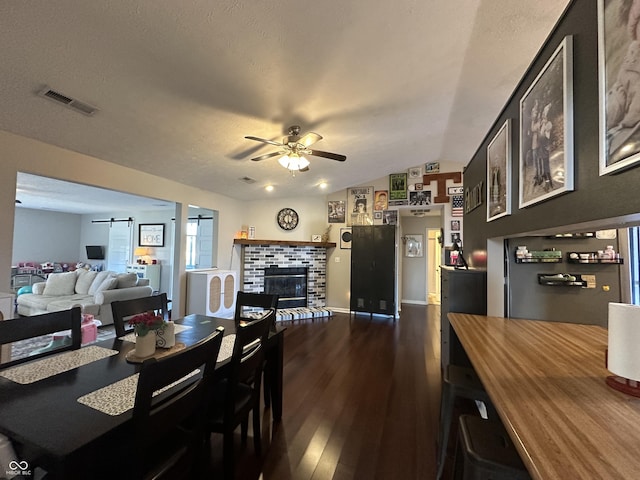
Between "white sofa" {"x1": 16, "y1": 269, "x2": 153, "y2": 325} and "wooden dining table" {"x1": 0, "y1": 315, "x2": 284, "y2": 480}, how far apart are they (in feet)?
12.4

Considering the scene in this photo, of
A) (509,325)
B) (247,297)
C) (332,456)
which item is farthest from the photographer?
(247,297)

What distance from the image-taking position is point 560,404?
0.91 meters

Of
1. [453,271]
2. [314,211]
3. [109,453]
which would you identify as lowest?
[109,453]

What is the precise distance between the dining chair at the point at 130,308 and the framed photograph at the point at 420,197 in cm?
481

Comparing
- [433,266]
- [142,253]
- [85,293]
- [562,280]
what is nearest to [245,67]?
[562,280]

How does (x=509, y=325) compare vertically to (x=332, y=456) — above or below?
above

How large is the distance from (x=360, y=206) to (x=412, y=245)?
2.46 metres

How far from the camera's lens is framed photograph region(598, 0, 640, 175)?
32.1 inches

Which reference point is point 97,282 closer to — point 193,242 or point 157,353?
point 193,242

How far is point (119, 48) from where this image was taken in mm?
1923

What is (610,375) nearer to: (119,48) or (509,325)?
(509,325)

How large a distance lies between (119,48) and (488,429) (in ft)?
10.0

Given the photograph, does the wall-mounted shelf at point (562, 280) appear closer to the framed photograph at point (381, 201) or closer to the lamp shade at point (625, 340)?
the lamp shade at point (625, 340)

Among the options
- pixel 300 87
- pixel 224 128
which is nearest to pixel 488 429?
pixel 300 87
